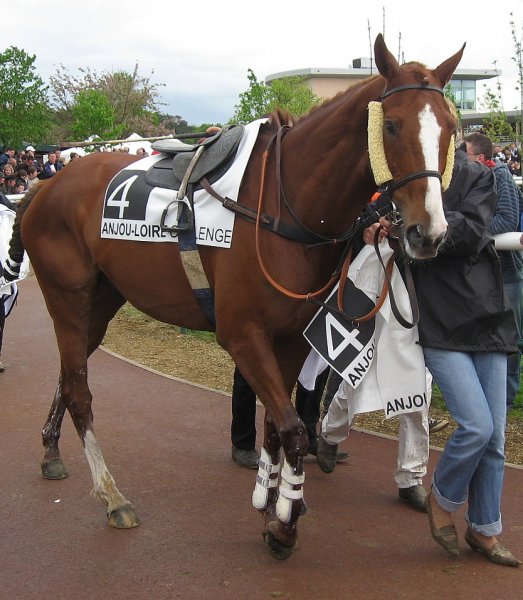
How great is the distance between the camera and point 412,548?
379 centimetres

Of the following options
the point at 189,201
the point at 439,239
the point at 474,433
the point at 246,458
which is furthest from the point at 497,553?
the point at 189,201

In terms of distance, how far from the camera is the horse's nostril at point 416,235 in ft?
9.23

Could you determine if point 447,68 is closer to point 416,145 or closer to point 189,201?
point 416,145

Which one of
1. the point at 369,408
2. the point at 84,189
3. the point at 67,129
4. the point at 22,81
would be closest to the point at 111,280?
the point at 84,189

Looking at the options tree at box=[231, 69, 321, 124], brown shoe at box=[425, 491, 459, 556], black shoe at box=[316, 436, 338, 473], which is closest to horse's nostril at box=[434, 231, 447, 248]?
brown shoe at box=[425, 491, 459, 556]

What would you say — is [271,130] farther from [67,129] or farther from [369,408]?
[67,129]

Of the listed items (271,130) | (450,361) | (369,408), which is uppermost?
(271,130)

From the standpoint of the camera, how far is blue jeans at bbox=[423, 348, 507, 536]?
335cm

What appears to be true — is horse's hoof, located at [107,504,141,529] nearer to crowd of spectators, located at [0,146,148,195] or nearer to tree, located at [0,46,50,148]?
crowd of spectators, located at [0,146,148,195]

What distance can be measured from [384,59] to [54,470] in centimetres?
332

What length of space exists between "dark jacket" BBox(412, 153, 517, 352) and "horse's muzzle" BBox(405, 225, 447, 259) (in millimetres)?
508

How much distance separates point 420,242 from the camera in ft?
9.26

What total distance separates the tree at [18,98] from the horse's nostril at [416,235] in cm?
2395

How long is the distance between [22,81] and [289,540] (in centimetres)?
2394
